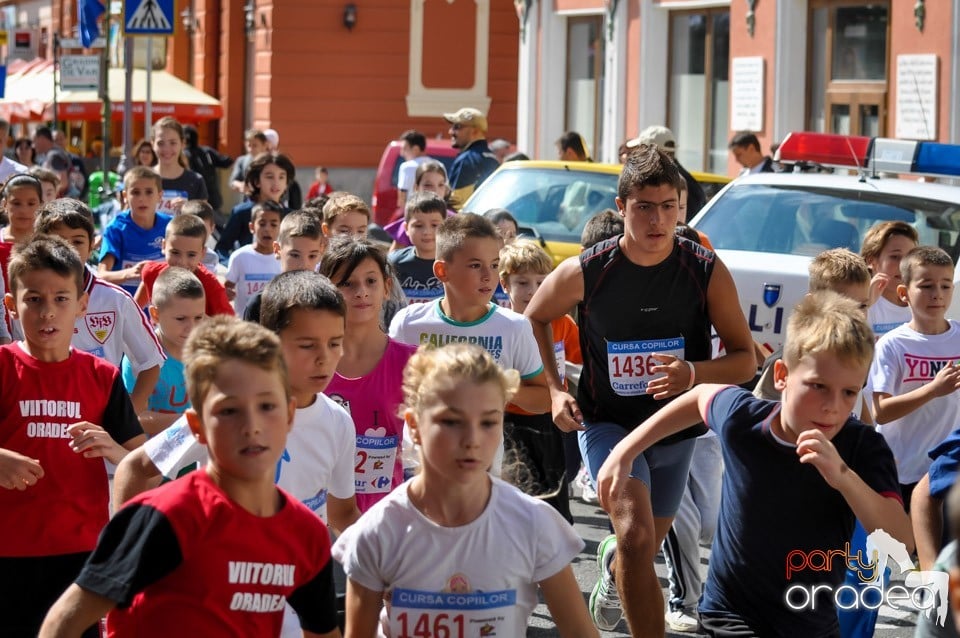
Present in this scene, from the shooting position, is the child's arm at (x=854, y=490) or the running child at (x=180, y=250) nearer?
the child's arm at (x=854, y=490)

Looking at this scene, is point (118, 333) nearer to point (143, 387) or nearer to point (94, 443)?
point (143, 387)

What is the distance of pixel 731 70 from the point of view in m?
22.4

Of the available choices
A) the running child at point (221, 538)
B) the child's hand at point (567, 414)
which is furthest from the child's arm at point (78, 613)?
the child's hand at point (567, 414)

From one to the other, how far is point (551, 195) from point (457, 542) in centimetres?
918

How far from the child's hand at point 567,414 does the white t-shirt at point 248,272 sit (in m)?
4.36

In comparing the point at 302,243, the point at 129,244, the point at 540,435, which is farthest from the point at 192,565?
the point at 129,244

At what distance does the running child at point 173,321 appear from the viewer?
7.05 metres

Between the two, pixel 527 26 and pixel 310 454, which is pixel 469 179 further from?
pixel 527 26

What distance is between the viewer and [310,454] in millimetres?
4844

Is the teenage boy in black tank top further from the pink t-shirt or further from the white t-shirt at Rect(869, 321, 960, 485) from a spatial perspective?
the white t-shirt at Rect(869, 321, 960, 485)

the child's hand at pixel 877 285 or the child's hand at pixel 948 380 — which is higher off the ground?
the child's hand at pixel 877 285

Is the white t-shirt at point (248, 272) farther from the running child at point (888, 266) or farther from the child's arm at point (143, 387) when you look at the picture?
the running child at point (888, 266)

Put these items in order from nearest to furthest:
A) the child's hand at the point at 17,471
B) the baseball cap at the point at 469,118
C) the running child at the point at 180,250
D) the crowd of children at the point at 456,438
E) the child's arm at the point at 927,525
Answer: the crowd of children at the point at 456,438 → the child's arm at the point at 927,525 → the child's hand at the point at 17,471 → the running child at the point at 180,250 → the baseball cap at the point at 469,118

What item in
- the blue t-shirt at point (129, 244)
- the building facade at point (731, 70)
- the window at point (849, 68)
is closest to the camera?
the blue t-shirt at point (129, 244)
